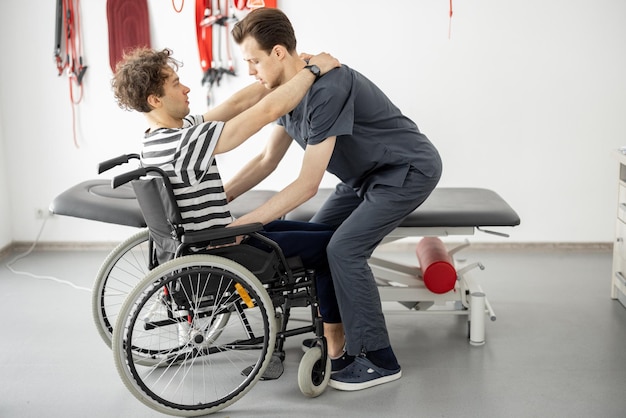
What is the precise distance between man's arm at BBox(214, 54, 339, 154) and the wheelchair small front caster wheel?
746 mm

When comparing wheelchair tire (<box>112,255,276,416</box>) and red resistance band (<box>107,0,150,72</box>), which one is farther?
red resistance band (<box>107,0,150,72</box>)

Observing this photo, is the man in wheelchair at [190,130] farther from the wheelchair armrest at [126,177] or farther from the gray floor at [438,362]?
the gray floor at [438,362]

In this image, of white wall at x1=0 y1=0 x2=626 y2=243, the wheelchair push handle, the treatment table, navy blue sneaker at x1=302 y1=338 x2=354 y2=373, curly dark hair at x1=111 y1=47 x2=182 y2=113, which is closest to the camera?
curly dark hair at x1=111 y1=47 x2=182 y2=113

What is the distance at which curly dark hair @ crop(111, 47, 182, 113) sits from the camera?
2.49 metres

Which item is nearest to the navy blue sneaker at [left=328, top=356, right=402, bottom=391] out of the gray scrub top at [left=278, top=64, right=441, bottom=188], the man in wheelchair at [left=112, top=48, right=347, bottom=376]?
the man in wheelchair at [left=112, top=48, right=347, bottom=376]

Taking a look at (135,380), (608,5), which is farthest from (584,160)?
(135,380)

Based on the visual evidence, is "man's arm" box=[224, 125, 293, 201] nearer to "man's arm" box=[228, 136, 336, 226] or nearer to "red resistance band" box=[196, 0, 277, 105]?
"man's arm" box=[228, 136, 336, 226]

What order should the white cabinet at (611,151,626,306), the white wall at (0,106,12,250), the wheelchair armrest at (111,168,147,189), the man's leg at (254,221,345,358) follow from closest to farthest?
1. the wheelchair armrest at (111,168,147,189)
2. the man's leg at (254,221,345,358)
3. the white cabinet at (611,151,626,306)
4. the white wall at (0,106,12,250)

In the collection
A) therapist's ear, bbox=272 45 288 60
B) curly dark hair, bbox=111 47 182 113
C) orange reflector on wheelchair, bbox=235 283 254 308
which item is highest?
therapist's ear, bbox=272 45 288 60

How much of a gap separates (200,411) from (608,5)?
3021 millimetres

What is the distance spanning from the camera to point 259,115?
8.07ft

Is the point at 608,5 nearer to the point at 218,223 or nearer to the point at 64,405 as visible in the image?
the point at 218,223

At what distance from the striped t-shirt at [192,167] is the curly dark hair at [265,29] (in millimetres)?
317

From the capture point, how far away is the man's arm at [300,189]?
99.6 inches
